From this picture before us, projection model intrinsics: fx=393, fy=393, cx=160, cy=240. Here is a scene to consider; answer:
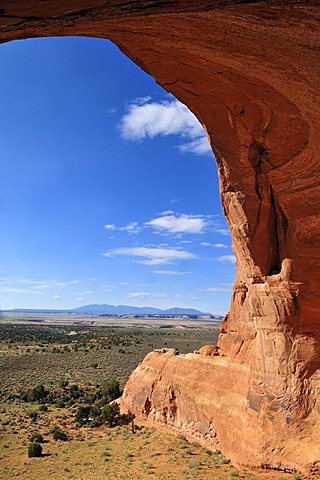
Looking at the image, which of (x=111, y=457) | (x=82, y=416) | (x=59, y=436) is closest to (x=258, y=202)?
(x=111, y=457)

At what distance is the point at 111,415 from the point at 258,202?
Answer: 59.9ft

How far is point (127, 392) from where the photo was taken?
85.9 ft

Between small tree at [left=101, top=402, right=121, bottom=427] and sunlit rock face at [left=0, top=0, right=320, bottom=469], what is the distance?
5.66 m

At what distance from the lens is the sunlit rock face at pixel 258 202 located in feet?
18.9

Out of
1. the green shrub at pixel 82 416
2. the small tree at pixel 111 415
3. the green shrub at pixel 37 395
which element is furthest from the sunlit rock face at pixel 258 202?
the green shrub at pixel 37 395

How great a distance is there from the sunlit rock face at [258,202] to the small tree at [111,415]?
5.66 meters

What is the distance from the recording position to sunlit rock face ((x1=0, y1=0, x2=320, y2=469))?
5.75 m

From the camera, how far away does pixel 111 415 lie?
25859 mm

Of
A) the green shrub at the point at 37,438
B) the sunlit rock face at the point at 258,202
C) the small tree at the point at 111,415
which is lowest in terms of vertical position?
the green shrub at the point at 37,438

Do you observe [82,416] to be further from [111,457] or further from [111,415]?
[111,457]

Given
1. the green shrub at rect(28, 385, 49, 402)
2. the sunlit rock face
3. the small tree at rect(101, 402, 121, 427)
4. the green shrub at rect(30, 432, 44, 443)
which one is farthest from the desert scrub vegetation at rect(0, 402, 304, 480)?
the green shrub at rect(28, 385, 49, 402)

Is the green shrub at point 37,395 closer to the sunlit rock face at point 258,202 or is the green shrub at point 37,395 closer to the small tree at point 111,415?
the small tree at point 111,415

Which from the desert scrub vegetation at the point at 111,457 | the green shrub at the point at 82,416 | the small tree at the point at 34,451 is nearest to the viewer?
the desert scrub vegetation at the point at 111,457

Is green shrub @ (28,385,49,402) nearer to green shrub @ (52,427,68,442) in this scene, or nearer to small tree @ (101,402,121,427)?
green shrub @ (52,427,68,442)
